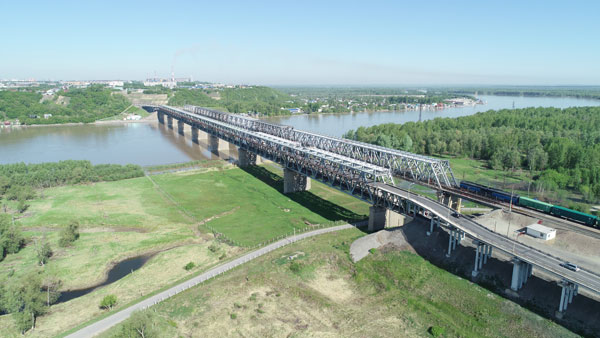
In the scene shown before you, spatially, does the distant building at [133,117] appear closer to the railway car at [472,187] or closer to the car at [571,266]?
the railway car at [472,187]

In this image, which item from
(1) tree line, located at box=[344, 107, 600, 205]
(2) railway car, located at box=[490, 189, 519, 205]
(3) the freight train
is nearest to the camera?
(3) the freight train

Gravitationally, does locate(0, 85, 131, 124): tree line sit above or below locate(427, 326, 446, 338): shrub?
above

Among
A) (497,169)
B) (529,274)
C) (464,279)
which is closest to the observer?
(529,274)

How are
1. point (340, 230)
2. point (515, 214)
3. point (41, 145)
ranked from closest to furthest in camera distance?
1. point (515, 214)
2. point (340, 230)
3. point (41, 145)

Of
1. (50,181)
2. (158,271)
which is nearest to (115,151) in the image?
(50,181)

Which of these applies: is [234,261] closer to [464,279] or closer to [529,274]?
[464,279]

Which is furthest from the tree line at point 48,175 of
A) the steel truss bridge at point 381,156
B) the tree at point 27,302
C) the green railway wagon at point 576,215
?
the green railway wagon at point 576,215

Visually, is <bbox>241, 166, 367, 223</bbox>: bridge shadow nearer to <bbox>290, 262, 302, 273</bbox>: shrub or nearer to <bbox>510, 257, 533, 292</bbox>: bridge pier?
<bbox>290, 262, 302, 273</bbox>: shrub

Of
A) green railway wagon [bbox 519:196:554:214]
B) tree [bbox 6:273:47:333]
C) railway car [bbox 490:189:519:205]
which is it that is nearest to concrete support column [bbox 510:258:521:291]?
green railway wagon [bbox 519:196:554:214]
